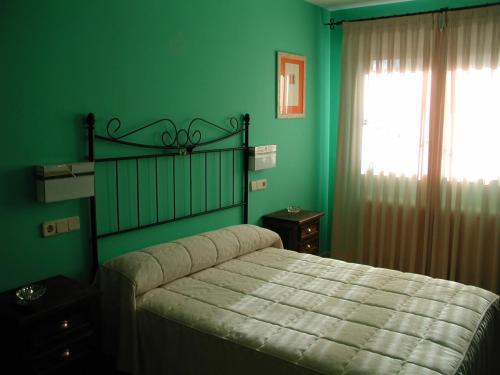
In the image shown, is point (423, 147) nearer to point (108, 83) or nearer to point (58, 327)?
point (108, 83)

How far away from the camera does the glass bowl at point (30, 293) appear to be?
217cm

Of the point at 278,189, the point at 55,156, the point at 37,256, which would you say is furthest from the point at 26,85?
the point at 278,189

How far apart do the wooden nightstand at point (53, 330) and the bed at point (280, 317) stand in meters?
0.23

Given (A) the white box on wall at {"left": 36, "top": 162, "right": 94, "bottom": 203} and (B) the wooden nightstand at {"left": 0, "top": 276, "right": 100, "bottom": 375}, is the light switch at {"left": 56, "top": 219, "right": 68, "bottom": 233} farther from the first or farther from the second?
(B) the wooden nightstand at {"left": 0, "top": 276, "right": 100, "bottom": 375}

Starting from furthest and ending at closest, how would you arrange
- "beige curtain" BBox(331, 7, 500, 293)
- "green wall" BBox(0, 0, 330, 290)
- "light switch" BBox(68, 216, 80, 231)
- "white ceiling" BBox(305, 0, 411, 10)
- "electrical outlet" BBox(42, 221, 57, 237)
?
1. "white ceiling" BBox(305, 0, 411, 10)
2. "beige curtain" BBox(331, 7, 500, 293)
3. "light switch" BBox(68, 216, 80, 231)
4. "electrical outlet" BBox(42, 221, 57, 237)
5. "green wall" BBox(0, 0, 330, 290)

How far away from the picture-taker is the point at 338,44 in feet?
15.8

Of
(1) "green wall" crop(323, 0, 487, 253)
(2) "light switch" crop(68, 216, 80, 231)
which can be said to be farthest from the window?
(2) "light switch" crop(68, 216, 80, 231)

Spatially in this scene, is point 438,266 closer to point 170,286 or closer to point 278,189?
point 278,189

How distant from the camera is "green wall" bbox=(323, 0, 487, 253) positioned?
4.30 meters

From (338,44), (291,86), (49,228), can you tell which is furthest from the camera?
(338,44)

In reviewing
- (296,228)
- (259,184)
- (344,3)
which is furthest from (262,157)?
(344,3)

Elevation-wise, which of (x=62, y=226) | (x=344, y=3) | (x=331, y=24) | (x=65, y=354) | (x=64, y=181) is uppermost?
(x=344, y=3)

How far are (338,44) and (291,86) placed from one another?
2.84 ft

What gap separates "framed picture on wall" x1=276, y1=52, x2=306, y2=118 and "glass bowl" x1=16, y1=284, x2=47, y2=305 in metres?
2.56
